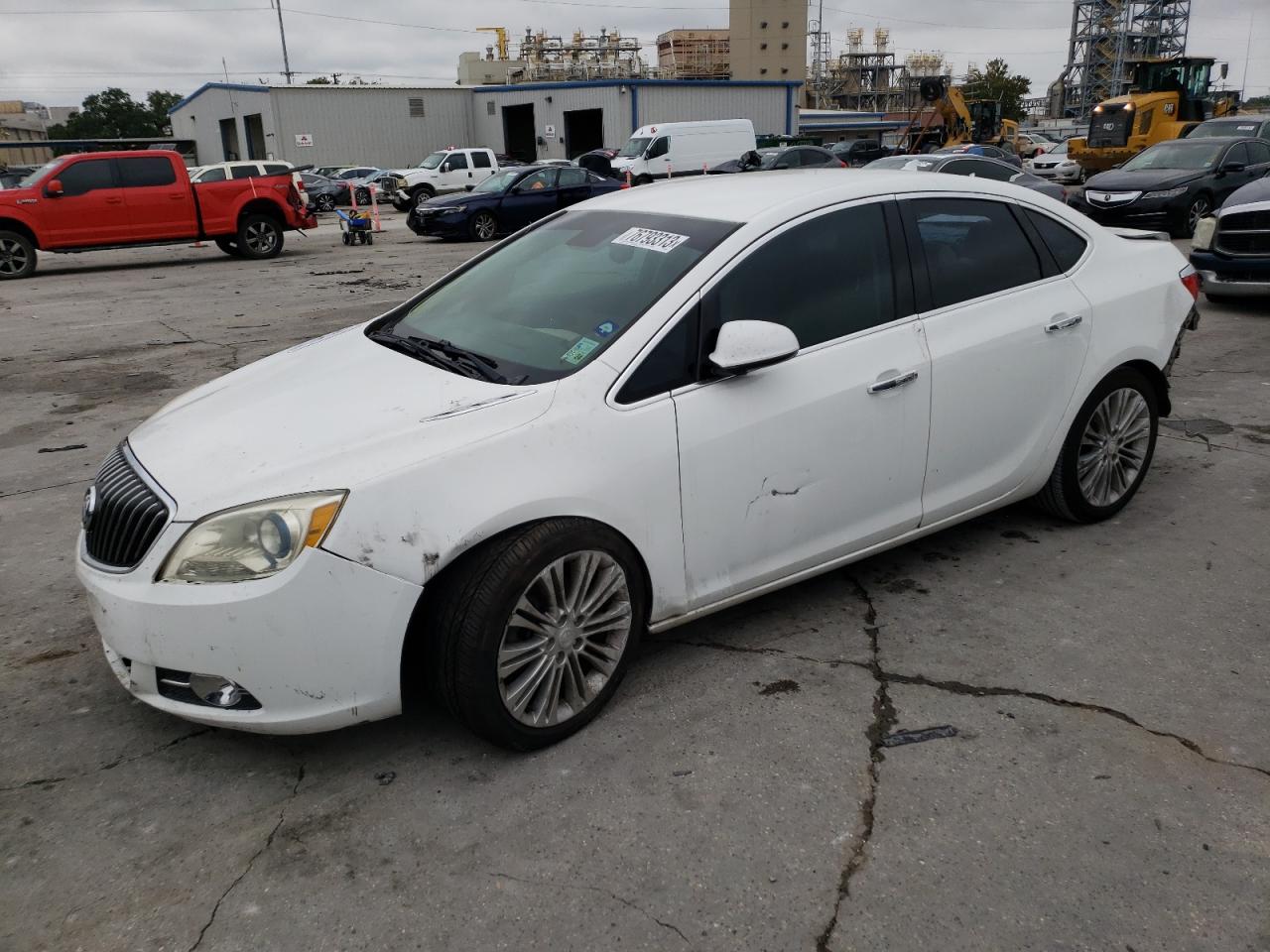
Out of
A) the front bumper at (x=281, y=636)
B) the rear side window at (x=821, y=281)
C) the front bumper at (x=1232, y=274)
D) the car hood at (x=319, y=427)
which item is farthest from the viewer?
the front bumper at (x=1232, y=274)

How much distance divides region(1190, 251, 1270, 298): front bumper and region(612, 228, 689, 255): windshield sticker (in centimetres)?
777

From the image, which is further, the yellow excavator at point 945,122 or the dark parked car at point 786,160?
the yellow excavator at point 945,122

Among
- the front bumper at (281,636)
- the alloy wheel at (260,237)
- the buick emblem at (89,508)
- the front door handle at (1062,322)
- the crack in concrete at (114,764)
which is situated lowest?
the crack in concrete at (114,764)

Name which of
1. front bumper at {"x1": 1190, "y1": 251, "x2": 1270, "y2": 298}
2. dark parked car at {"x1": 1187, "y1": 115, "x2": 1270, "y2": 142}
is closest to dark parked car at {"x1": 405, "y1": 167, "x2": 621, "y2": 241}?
dark parked car at {"x1": 1187, "y1": 115, "x2": 1270, "y2": 142}

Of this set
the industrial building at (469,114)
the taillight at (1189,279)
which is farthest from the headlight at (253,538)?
the industrial building at (469,114)

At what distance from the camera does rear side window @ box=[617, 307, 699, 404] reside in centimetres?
303

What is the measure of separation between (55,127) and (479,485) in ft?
381

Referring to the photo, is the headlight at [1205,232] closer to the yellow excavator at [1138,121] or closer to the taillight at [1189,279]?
the taillight at [1189,279]

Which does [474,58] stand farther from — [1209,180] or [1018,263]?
[1018,263]

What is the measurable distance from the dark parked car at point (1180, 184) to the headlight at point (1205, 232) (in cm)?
673


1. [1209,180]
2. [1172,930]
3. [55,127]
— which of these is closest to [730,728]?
[1172,930]

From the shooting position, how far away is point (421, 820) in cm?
270

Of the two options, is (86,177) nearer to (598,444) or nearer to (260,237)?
(260,237)

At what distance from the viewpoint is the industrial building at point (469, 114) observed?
4572 centimetres
